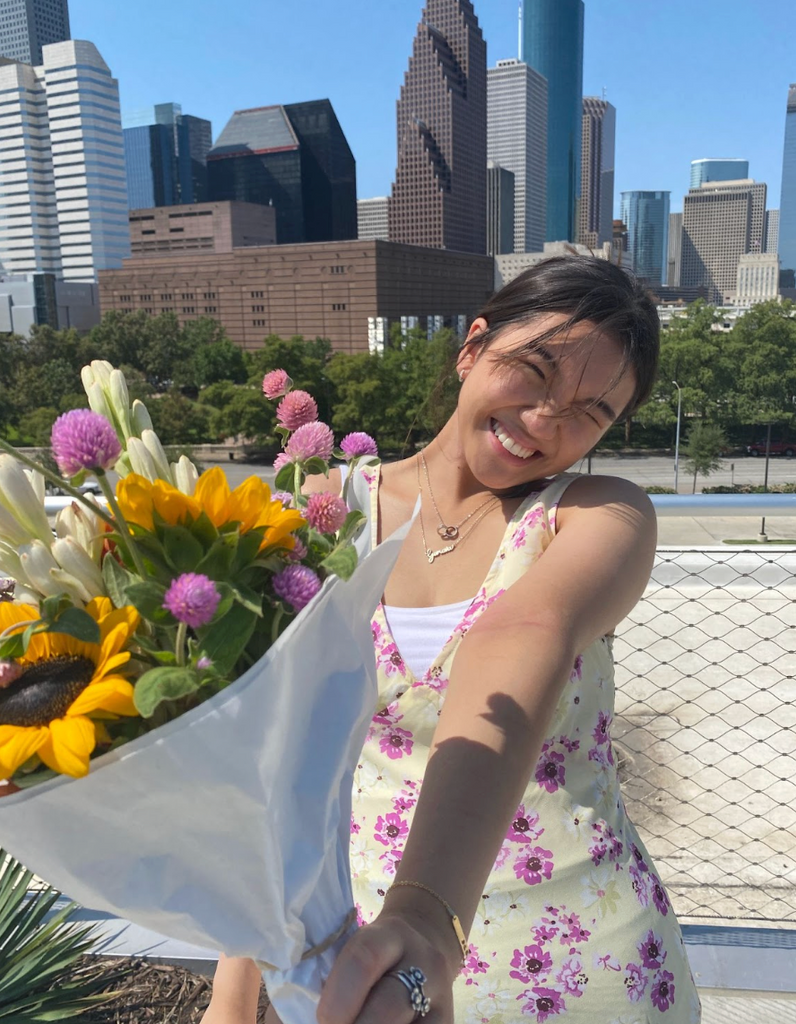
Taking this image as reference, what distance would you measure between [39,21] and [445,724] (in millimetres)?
135124

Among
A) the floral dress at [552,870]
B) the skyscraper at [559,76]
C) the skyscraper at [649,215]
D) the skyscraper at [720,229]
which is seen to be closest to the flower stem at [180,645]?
the floral dress at [552,870]

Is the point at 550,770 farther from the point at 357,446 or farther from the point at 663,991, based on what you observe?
the point at 357,446

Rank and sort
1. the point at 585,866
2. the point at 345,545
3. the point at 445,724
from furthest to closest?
the point at 585,866 < the point at 445,724 < the point at 345,545

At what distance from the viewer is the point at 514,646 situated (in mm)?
703

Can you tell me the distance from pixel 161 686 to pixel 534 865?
551 mm

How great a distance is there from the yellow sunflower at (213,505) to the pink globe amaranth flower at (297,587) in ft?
0.07

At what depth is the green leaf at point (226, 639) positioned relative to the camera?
453 millimetres

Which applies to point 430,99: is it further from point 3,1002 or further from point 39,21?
point 3,1002

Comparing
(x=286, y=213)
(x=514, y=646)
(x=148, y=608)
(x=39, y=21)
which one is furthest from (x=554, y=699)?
(x=39, y=21)

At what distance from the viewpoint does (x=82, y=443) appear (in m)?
0.45

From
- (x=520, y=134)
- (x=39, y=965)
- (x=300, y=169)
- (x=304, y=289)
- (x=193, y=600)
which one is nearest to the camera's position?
(x=193, y=600)

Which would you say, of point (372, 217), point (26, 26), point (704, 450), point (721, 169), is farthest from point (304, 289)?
point (721, 169)

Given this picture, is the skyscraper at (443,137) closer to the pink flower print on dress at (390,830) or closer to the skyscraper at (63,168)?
the skyscraper at (63,168)

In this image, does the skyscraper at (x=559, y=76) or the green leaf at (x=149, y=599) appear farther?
the skyscraper at (x=559, y=76)
